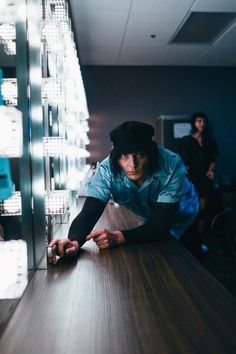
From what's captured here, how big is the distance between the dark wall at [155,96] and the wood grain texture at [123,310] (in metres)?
4.31

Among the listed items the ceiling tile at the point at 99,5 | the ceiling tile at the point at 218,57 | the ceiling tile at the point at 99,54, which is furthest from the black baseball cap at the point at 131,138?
the ceiling tile at the point at 218,57

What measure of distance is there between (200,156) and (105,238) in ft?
10.7

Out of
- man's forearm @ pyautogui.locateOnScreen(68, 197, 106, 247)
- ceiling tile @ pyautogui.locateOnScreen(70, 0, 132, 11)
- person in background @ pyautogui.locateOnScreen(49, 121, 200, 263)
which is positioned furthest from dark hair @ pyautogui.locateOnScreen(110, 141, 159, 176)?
ceiling tile @ pyautogui.locateOnScreen(70, 0, 132, 11)

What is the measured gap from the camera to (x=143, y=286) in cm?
91

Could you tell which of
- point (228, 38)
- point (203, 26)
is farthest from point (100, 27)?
point (228, 38)

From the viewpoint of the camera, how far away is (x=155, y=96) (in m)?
5.34

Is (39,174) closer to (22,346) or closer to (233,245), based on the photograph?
(22,346)

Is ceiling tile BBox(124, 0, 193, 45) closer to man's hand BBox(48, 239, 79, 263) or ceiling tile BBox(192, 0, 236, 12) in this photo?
ceiling tile BBox(192, 0, 236, 12)

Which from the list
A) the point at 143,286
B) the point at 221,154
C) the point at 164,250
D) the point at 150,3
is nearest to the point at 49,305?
the point at 143,286

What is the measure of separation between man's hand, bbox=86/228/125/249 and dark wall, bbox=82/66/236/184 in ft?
13.2

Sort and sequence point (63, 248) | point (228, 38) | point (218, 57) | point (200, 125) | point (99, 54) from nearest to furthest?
point (63, 248) < point (228, 38) < point (200, 125) < point (99, 54) < point (218, 57)

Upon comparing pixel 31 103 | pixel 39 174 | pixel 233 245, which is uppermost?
pixel 31 103

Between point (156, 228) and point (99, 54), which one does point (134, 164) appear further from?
point (99, 54)

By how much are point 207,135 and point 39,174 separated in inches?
141
